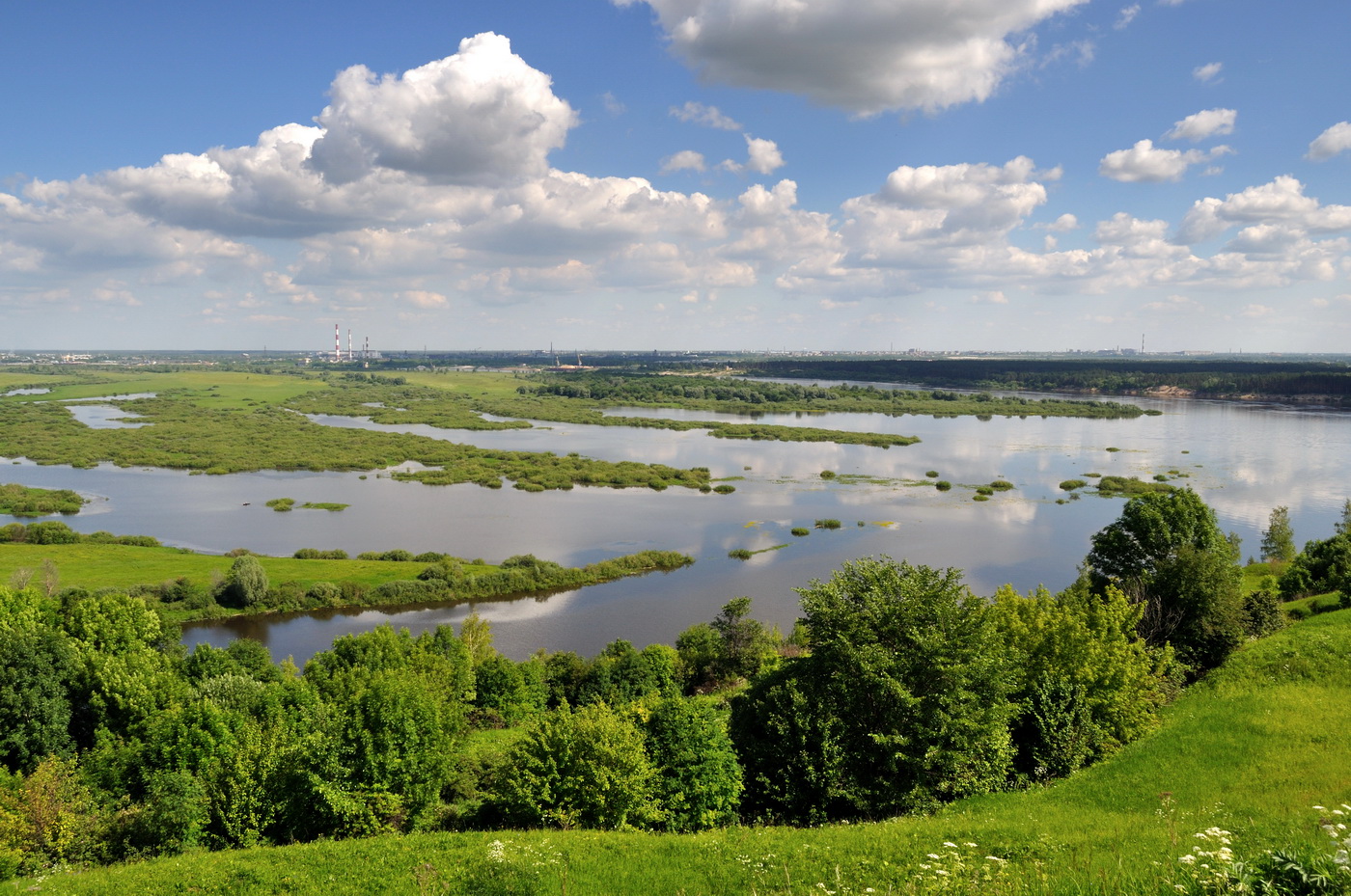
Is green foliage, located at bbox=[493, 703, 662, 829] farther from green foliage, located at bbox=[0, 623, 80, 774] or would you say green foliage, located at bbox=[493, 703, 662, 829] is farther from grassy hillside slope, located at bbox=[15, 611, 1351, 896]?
green foliage, located at bbox=[0, 623, 80, 774]

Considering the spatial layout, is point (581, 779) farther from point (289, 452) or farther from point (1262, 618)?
point (289, 452)

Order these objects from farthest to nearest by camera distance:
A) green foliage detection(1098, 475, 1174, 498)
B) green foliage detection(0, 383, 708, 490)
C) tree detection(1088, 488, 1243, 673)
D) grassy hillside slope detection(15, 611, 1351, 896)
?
1. green foliage detection(0, 383, 708, 490)
2. green foliage detection(1098, 475, 1174, 498)
3. tree detection(1088, 488, 1243, 673)
4. grassy hillside slope detection(15, 611, 1351, 896)

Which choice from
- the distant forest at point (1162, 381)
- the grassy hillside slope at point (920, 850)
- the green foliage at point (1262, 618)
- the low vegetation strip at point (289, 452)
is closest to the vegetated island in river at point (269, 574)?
the low vegetation strip at point (289, 452)

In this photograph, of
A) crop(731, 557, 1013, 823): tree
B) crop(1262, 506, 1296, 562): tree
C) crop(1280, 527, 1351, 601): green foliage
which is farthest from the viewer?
crop(1262, 506, 1296, 562): tree

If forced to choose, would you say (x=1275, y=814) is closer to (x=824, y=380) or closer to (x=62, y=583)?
(x=62, y=583)

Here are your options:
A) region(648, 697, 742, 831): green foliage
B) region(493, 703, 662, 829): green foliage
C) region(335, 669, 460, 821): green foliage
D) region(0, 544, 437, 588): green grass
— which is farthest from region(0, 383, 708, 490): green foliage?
region(493, 703, 662, 829): green foliage

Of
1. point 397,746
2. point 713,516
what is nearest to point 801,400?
point 713,516

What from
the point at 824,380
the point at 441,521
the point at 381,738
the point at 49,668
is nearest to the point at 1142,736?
the point at 381,738

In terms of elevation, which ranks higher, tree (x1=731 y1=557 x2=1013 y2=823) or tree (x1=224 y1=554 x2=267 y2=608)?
tree (x1=731 y1=557 x2=1013 y2=823)
